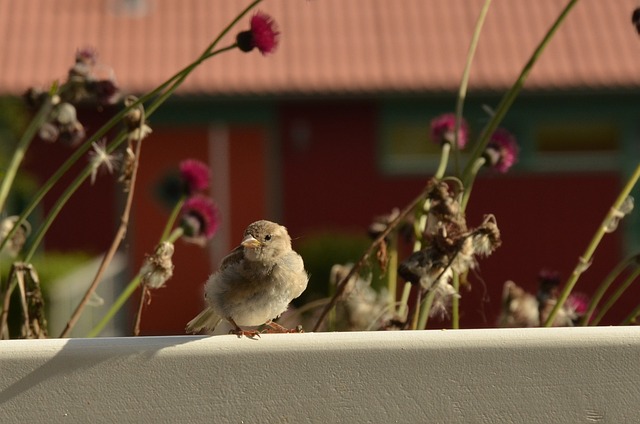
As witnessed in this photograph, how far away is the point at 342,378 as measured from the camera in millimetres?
3029

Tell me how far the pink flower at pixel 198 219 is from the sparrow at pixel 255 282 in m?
0.43

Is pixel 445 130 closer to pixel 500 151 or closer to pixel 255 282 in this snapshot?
pixel 500 151

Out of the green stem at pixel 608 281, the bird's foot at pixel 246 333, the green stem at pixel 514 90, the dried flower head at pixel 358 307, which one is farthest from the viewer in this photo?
the dried flower head at pixel 358 307

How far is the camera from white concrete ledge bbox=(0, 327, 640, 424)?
3.00 metres

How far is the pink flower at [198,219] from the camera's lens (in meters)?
4.07

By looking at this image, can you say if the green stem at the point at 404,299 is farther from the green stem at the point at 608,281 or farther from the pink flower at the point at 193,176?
the pink flower at the point at 193,176

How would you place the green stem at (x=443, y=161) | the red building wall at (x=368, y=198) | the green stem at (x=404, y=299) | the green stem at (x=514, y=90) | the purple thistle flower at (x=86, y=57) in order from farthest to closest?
1. the red building wall at (x=368, y=198)
2. the purple thistle flower at (x=86, y=57)
3. the green stem at (x=404, y=299)
4. the green stem at (x=443, y=161)
5. the green stem at (x=514, y=90)

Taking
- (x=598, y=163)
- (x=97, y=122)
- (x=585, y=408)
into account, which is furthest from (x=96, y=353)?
(x=598, y=163)

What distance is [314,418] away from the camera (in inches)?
119

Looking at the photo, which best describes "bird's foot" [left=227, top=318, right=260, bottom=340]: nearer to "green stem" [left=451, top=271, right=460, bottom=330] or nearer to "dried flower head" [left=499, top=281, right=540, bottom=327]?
"green stem" [left=451, top=271, right=460, bottom=330]

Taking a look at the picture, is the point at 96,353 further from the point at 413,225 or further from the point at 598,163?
the point at 598,163

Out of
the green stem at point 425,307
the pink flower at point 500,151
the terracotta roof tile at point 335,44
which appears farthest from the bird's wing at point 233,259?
the terracotta roof tile at point 335,44

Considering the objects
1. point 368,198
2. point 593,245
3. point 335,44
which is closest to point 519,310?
point 593,245

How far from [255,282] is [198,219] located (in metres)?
0.62
